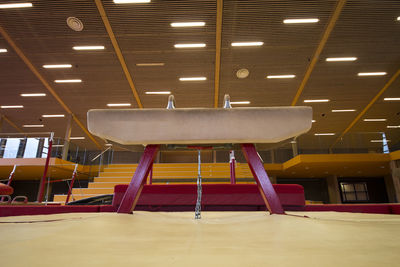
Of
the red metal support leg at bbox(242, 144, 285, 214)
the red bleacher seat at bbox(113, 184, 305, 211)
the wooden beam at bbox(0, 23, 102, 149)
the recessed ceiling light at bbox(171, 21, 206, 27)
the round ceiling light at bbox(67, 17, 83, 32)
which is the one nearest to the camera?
the red metal support leg at bbox(242, 144, 285, 214)

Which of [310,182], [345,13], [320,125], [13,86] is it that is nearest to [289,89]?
[345,13]

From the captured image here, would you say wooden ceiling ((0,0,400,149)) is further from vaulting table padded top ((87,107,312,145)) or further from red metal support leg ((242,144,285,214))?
red metal support leg ((242,144,285,214))

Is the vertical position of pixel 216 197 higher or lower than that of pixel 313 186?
lower

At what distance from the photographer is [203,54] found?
6441 millimetres

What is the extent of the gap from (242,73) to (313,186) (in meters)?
8.89

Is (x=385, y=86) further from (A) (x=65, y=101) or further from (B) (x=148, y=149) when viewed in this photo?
(A) (x=65, y=101)

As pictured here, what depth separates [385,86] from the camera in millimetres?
7668

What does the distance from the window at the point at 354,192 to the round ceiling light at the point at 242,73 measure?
973cm

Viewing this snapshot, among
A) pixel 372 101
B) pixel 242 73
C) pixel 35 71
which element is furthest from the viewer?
pixel 372 101

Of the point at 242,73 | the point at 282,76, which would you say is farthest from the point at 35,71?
the point at 282,76

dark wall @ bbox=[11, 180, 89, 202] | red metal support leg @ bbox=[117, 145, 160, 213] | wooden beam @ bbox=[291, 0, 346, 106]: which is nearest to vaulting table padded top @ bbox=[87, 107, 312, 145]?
red metal support leg @ bbox=[117, 145, 160, 213]

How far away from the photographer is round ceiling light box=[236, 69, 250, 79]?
7037 mm

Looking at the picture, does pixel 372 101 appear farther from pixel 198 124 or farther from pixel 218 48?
pixel 198 124

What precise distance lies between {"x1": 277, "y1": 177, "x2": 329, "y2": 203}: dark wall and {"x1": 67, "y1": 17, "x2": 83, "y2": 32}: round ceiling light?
1115 centimetres
